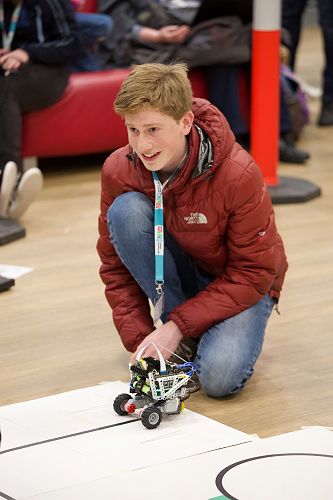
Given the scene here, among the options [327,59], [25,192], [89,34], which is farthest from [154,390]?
[327,59]

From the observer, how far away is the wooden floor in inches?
103

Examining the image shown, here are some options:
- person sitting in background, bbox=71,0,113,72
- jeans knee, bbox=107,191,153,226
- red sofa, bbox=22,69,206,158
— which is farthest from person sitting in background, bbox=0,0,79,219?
jeans knee, bbox=107,191,153,226

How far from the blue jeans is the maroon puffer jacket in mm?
35

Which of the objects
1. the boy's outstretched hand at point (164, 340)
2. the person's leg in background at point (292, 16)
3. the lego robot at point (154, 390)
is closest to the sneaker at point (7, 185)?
the boy's outstretched hand at point (164, 340)

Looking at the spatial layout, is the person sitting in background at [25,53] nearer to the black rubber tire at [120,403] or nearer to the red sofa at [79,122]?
the red sofa at [79,122]

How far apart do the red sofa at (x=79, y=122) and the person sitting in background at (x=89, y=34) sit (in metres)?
0.09

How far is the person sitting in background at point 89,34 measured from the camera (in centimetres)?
499

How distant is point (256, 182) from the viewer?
2.59 meters

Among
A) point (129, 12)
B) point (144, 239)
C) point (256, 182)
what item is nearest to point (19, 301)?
point (144, 239)

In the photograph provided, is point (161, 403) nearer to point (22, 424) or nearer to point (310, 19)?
point (22, 424)

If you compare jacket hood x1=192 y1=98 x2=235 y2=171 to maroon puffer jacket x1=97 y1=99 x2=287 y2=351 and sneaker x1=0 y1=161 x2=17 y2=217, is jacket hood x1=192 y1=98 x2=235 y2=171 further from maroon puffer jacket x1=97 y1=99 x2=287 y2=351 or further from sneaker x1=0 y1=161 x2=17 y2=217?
sneaker x1=0 y1=161 x2=17 y2=217

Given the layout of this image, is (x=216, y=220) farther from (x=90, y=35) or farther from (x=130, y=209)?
(x=90, y=35)

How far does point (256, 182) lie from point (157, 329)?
430mm

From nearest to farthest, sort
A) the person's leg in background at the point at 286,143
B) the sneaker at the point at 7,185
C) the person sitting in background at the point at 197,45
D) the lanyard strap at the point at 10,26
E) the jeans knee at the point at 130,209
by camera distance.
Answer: the jeans knee at the point at 130,209
the sneaker at the point at 7,185
the lanyard strap at the point at 10,26
the person sitting in background at the point at 197,45
the person's leg in background at the point at 286,143
